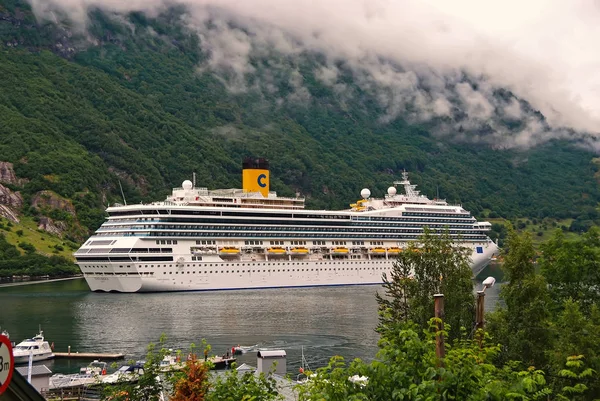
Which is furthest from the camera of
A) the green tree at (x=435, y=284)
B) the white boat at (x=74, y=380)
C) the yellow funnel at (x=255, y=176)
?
the yellow funnel at (x=255, y=176)

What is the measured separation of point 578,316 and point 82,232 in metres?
173

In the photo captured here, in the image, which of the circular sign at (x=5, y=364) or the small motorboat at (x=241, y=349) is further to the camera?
the small motorboat at (x=241, y=349)

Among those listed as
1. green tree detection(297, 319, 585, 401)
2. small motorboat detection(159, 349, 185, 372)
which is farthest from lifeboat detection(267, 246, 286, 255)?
green tree detection(297, 319, 585, 401)

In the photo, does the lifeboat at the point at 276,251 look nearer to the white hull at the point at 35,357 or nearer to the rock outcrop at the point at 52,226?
the white hull at the point at 35,357

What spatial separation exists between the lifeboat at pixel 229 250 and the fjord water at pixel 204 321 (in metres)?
7.95

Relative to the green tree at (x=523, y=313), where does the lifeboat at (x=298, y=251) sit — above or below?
above

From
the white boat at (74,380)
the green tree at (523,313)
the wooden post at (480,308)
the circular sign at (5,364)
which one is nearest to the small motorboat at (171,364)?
the white boat at (74,380)

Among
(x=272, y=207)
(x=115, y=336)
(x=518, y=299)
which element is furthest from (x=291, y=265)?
(x=518, y=299)

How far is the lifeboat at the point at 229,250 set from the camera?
118812 mm

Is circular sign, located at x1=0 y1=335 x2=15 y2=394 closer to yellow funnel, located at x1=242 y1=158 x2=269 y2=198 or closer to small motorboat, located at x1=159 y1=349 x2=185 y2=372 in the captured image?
small motorboat, located at x1=159 y1=349 x2=185 y2=372

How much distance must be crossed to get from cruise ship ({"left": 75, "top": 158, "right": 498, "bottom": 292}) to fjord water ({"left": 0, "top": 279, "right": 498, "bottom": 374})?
464cm

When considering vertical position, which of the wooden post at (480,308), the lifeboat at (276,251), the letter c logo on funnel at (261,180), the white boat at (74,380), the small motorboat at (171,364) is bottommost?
the white boat at (74,380)

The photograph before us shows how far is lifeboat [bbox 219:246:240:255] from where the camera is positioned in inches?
4678

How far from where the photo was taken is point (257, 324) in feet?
245
